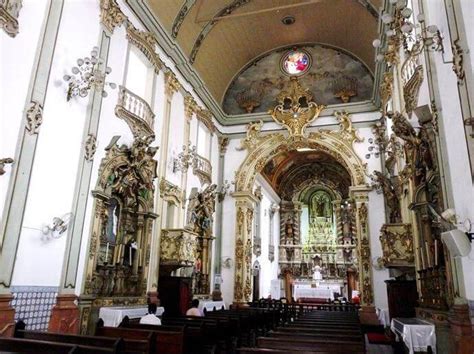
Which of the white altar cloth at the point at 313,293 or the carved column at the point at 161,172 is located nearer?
the carved column at the point at 161,172

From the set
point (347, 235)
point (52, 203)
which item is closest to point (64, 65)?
point (52, 203)

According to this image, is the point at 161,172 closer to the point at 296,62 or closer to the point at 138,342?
the point at 138,342

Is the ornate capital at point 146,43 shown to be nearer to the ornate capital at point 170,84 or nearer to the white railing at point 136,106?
the ornate capital at point 170,84

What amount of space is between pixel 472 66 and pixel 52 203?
638cm

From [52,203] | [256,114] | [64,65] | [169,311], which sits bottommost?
[169,311]

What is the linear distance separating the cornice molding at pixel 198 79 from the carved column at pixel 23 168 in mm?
3632

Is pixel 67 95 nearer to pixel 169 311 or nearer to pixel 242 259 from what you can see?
pixel 169 311

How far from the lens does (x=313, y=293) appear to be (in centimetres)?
1788

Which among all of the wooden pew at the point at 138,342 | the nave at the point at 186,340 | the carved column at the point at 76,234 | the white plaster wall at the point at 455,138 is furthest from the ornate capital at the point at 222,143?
the wooden pew at the point at 138,342

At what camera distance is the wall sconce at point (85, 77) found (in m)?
6.86

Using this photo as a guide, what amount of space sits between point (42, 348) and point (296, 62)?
13851 millimetres

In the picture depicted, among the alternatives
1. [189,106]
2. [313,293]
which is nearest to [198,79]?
[189,106]

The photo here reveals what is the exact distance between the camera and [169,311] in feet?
32.2

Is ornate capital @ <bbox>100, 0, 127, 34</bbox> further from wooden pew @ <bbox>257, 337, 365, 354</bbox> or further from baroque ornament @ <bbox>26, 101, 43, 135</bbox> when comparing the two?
wooden pew @ <bbox>257, 337, 365, 354</bbox>
